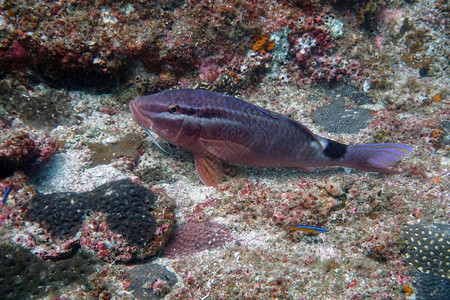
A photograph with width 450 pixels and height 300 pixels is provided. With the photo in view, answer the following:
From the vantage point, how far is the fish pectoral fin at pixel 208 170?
12.5 feet

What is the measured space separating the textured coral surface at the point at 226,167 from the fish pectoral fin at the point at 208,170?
0.44 ft

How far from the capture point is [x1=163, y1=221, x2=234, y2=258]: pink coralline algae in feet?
10.1

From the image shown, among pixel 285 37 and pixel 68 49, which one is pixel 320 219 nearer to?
pixel 285 37

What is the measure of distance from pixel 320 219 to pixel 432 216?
1436 millimetres

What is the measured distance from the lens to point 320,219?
3227mm

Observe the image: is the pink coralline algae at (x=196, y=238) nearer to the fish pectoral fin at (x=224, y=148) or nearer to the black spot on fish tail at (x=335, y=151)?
the fish pectoral fin at (x=224, y=148)

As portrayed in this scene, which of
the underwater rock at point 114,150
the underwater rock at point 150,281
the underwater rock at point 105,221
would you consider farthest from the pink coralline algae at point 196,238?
the underwater rock at point 114,150

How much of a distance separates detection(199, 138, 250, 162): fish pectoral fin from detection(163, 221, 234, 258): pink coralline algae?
3.23 feet

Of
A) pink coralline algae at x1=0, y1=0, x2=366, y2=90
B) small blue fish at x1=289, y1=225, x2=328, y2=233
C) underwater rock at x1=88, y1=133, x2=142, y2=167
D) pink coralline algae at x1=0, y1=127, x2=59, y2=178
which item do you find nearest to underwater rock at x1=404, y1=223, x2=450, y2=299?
small blue fish at x1=289, y1=225, x2=328, y2=233

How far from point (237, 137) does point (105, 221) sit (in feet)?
6.36

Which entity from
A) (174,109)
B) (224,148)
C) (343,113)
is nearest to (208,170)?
(224,148)

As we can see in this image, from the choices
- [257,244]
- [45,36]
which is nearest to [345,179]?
[257,244]

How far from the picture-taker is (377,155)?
3.79 metres

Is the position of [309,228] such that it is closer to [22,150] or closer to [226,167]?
[226,167]
